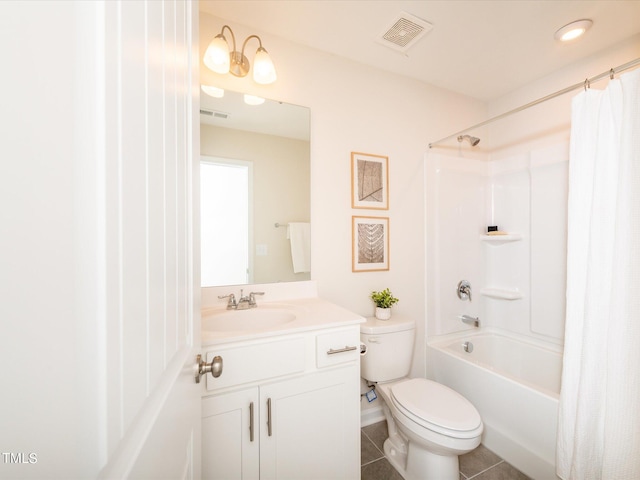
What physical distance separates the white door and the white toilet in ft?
4.17

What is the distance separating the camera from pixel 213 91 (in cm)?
142

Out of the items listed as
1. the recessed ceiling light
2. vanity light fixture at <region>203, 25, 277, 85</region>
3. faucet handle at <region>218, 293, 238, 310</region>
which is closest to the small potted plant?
faucet handle at <region>218, 293, 238, 310</region>

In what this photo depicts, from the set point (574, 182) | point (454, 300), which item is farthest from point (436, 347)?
point (574, 182)

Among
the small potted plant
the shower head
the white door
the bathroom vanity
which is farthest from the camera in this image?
the shower head

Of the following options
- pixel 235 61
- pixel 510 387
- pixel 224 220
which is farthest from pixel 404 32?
pixel 510 387

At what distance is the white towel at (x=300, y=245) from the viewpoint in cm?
161

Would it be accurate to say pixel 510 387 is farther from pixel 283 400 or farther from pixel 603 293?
pixel 283 400

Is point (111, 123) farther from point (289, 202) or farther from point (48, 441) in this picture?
point (289, 202)

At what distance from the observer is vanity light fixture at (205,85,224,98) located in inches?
55.1

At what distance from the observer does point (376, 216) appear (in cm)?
187

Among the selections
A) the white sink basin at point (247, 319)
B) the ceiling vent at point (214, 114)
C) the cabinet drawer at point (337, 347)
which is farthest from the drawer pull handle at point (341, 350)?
the ceiling vent at point (214, 114)

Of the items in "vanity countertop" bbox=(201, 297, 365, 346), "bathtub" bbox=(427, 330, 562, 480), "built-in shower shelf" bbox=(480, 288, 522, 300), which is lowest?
"bathtub" bbox=(427, 330, 562, 480)

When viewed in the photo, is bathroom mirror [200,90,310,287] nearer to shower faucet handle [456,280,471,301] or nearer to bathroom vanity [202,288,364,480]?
bathroom vanity [202,288,364,480]

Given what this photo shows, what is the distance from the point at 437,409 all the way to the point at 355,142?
64.3 inches
